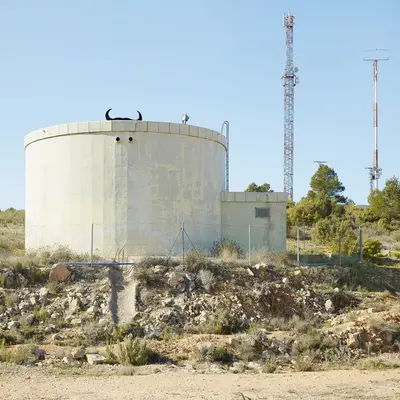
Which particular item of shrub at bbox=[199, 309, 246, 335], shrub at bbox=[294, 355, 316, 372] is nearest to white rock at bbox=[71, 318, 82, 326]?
shrub at bbox=[199, 309, 246, 335]

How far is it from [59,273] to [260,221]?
7.48m

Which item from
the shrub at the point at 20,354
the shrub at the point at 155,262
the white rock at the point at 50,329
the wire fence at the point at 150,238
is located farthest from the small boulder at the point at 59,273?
the shrub at the point at 20,354

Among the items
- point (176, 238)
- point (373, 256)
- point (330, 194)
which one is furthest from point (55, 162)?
point (330, 194)

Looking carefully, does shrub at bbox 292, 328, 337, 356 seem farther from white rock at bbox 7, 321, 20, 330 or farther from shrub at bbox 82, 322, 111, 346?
white rock at bbox 7, 321, 20, 330

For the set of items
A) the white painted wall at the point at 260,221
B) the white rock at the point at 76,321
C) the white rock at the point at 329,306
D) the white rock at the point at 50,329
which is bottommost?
the white rock at the point at 50,329

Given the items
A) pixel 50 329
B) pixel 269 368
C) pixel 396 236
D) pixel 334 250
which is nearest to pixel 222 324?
pixel 269 368

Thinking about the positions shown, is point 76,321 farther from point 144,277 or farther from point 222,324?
point 222,324

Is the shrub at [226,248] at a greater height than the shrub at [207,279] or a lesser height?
greater

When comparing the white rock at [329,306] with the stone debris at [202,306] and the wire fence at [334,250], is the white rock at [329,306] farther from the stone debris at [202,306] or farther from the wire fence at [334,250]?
the wire fence at [334,250]

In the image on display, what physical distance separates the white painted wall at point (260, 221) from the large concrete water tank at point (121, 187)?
1.53 metres

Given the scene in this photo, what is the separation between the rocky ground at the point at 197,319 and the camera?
12.8 metres

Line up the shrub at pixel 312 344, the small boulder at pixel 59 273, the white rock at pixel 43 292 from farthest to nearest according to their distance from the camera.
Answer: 1. the small boulder at pixel 59 273
2. the white rock at pixel 43 292
3. the shrub at pixel 312 344

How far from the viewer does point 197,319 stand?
15562mm

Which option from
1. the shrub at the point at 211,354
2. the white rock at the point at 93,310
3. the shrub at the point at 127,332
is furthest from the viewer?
the white rock at the point at 93,310
